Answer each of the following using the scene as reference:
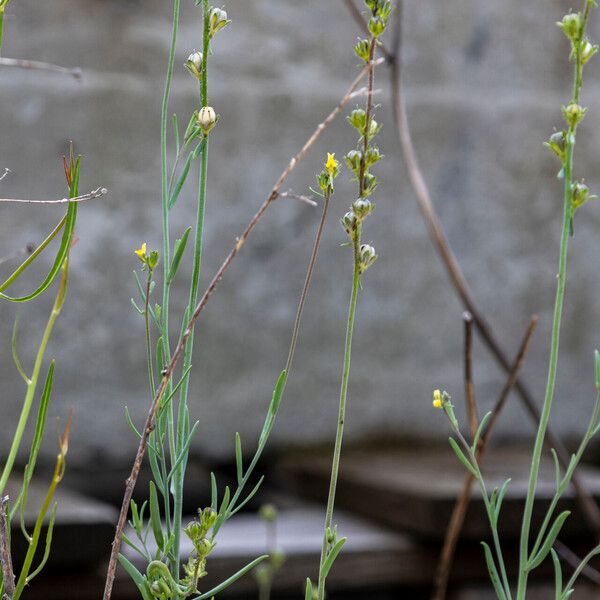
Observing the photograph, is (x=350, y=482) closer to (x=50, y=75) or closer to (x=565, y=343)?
(x=565, y=343)

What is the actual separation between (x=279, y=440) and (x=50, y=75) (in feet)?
3.79

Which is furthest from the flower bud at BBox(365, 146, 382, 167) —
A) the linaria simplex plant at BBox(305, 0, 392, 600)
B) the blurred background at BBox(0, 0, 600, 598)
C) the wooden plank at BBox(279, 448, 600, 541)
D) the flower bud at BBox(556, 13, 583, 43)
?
the blurred background at BBox(0, 0, 600, 598)

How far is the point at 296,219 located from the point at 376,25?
2350 millimetres

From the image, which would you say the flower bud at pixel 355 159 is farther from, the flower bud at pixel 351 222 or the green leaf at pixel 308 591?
the green leaf at pixel 308 591

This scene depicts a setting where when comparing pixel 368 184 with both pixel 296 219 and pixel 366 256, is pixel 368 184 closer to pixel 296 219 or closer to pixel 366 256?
pixel 366 256

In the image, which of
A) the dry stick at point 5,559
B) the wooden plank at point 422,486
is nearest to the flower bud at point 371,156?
the dry stick at point 5,559

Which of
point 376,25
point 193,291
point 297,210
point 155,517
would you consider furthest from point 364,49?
point 297,210

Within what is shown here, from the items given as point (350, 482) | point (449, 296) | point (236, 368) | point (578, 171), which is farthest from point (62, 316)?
point (578, 171)

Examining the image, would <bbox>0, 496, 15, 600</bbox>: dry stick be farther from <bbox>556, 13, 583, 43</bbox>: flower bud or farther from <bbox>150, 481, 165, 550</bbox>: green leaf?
<bbox>556, 13, 583, 43</bbox>: flower bud

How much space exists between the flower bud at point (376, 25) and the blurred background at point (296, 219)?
2.04 metres

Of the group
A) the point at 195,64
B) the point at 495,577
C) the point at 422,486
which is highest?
the point at 195,64

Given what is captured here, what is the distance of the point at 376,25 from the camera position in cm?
51

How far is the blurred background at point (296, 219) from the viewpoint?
105 inches

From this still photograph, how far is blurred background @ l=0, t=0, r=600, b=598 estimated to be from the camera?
8.79 feet
